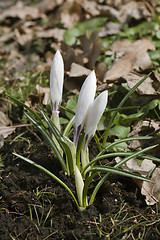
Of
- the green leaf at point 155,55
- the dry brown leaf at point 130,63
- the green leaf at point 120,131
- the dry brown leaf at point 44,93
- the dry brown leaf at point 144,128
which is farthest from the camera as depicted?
the green leaf at point 155,55

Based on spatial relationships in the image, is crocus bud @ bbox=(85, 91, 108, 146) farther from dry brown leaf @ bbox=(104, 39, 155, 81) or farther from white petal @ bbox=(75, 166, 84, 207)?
dry brown leaf @ bbox=(104, 39, 155, 81)

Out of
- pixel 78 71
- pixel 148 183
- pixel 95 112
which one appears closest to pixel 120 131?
pixel 148 183

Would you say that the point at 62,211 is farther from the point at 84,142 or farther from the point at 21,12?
the point at 21,12

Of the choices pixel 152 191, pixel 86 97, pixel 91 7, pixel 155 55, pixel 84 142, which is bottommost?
pixel 152 191

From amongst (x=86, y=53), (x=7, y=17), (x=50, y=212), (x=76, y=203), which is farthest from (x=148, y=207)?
(x=7, y=17)

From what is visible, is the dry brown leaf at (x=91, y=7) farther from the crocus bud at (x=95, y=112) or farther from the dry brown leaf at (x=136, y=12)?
the crocus bud at (x=95, y=112)

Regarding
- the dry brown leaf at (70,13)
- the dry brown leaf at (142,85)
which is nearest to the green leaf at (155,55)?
the dry brown leaf at (142,85)

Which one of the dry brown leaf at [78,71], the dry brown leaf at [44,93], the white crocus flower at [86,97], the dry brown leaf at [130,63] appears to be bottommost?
the dry brown leaf at [44,93]
